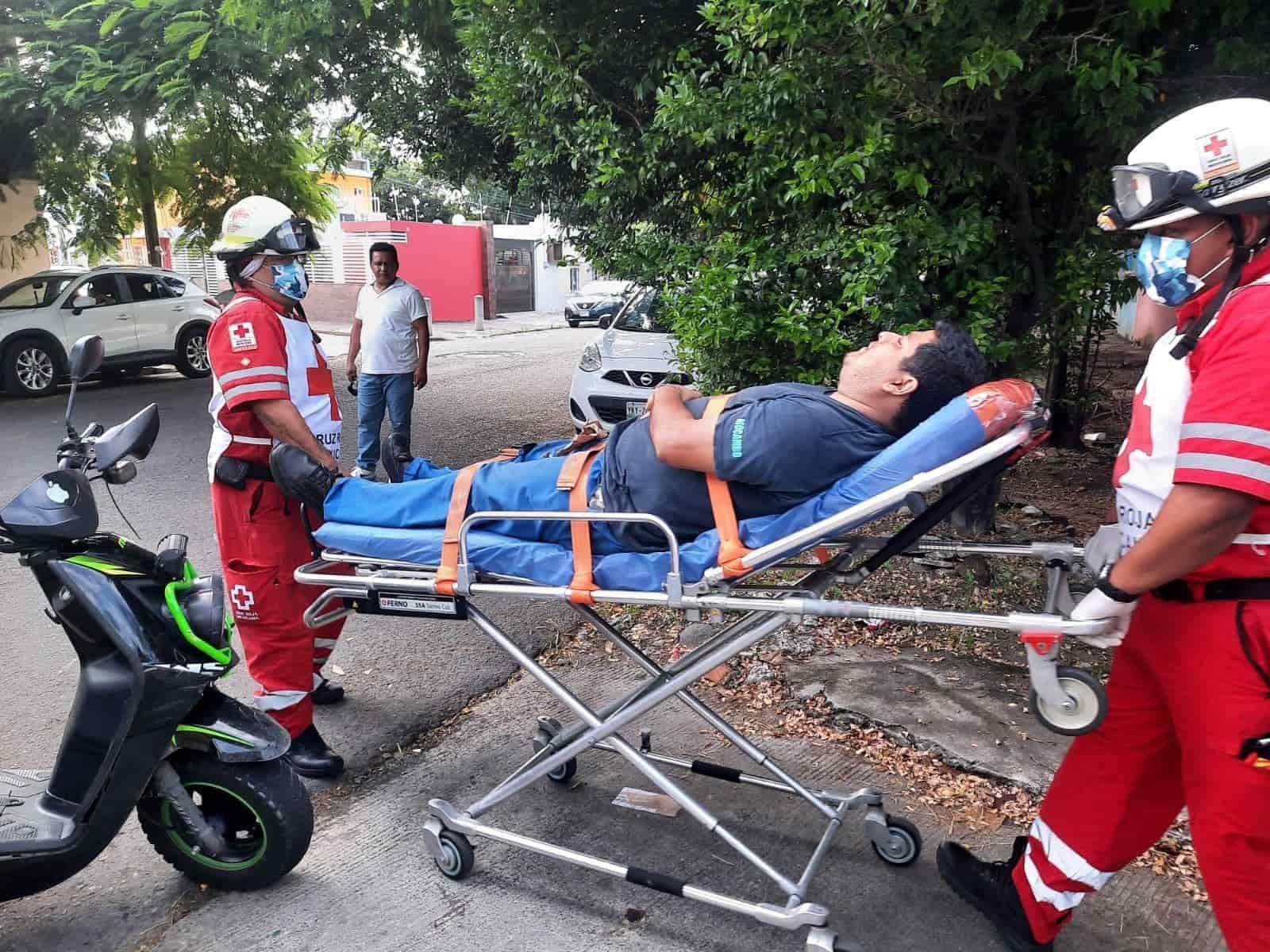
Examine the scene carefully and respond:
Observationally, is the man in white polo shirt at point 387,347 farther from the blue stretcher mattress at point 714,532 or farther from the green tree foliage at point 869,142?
the blue stretcher mattress at point 714,532

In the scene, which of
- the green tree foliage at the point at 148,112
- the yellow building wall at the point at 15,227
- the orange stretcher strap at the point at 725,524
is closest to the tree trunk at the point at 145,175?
the green tree foliage at the point at 148,112

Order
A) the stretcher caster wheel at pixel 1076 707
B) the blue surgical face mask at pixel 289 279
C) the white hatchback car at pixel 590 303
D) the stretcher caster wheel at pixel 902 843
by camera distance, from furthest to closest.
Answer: the white hatchback car at pixel 590 303 → the blue surgical face mask at pixel 289 279 → the stretcher caster wheel at pixel 902 843 → the stretcher caster wheel at pixel 1076 707

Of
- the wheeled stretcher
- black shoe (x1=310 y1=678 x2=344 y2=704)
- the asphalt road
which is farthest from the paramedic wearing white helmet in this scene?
black shoe (x1=310 y1=678 x2=344 y2=704)

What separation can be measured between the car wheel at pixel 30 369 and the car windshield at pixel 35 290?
0.67m

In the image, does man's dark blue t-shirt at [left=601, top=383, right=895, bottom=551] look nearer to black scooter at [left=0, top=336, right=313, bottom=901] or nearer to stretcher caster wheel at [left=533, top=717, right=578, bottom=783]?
stretcher caster wheel at [left=533, top=717, right=578, bottom=783]

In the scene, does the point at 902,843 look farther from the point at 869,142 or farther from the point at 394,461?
the point at 869,142

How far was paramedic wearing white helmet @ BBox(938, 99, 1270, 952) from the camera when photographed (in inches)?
72.5

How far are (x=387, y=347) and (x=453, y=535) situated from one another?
5.17 metres

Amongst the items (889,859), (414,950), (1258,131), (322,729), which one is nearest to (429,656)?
(322,729)

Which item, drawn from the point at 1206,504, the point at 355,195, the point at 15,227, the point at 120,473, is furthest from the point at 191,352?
the point at 355,195

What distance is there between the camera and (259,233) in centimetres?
329

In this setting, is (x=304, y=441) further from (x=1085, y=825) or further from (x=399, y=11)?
(x=399, y=11)

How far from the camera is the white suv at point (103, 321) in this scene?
38.5ft

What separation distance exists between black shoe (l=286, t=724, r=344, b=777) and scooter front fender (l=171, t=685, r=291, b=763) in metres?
0.68
